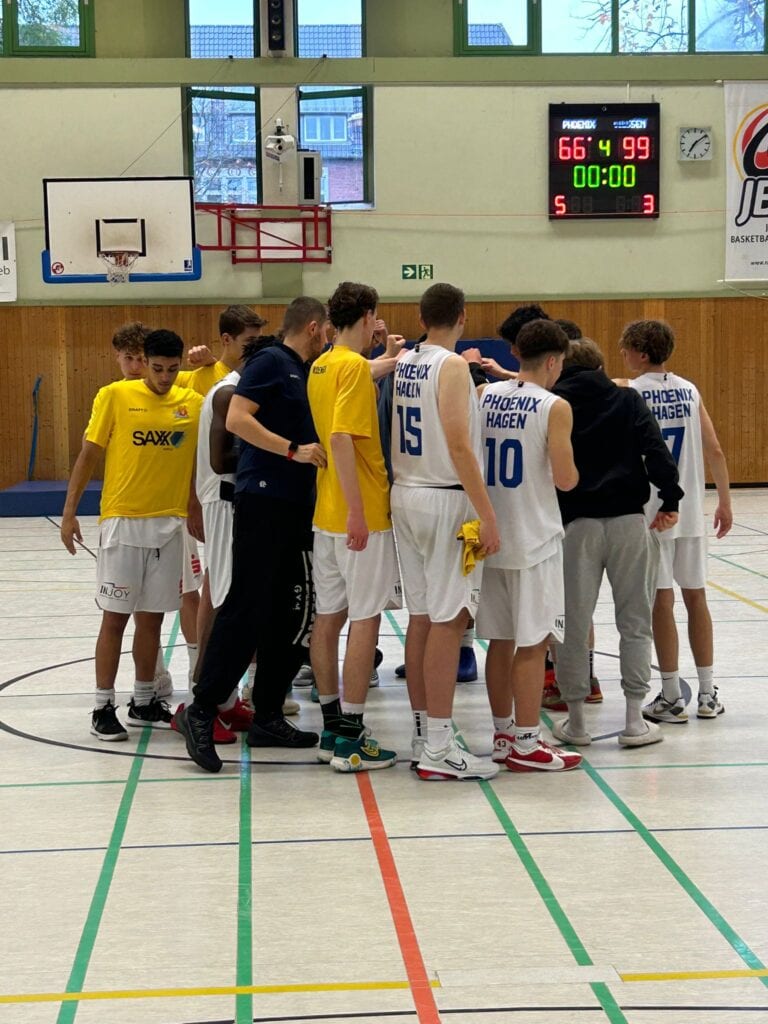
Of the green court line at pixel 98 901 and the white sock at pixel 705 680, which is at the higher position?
the white sock at pixel 705 680

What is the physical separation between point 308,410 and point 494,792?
67.1 inches

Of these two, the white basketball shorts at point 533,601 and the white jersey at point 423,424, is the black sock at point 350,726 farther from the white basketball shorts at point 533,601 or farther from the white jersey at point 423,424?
the white jersey at point 423,424

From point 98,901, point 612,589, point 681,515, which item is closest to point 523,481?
point 612,589

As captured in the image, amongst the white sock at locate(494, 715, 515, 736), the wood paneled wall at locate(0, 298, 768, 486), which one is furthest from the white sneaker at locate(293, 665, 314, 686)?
the wood paneled wall at locate(0, 298, 768, 486)

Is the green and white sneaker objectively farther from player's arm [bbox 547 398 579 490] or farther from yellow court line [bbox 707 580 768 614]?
yellow court line [bbox 707 580 768 614]

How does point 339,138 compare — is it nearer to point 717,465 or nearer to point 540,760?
point 717,465

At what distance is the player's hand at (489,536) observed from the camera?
4777mm

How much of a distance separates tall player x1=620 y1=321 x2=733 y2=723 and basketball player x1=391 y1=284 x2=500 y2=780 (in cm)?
107

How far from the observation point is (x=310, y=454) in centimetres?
502

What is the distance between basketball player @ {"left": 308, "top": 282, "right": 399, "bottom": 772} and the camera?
16.1ft

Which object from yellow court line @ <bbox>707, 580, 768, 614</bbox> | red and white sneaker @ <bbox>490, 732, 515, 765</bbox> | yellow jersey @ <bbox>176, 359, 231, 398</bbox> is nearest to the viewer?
red and white sneaker @ <bbox>490, 732, 515, 765</bbox>

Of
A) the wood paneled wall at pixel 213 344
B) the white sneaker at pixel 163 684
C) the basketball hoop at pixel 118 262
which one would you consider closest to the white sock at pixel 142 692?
the white sneaker at pixel 163 684

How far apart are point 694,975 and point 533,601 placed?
1872mm

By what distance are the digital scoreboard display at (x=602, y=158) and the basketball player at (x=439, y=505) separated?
11.7 meters
